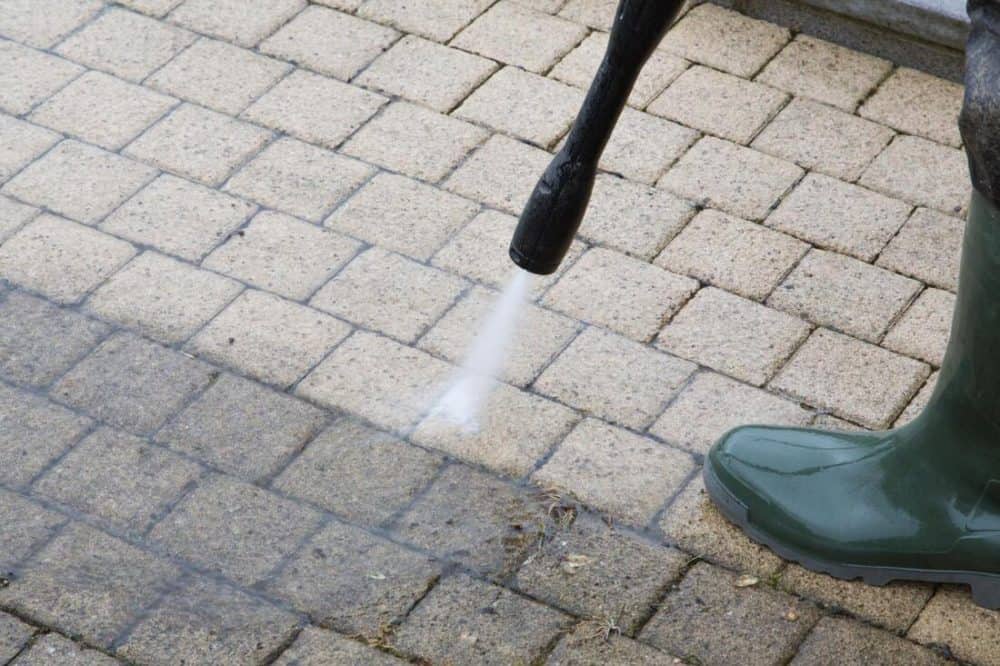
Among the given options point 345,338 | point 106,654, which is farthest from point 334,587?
point 345,338

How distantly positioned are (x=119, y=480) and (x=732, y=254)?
148 centimetres

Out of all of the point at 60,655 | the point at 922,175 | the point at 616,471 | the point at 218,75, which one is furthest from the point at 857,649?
the point at 218,75

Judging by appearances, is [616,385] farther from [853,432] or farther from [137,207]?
[137,207]

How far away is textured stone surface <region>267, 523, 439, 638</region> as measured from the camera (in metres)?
2.87

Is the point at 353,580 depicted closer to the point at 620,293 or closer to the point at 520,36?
the point at 620,293

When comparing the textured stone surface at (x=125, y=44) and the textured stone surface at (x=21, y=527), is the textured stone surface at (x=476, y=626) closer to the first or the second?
the textured stone surface at (x=21, y=527)

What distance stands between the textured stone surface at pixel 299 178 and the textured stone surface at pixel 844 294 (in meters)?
1.05

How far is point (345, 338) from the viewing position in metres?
3.49

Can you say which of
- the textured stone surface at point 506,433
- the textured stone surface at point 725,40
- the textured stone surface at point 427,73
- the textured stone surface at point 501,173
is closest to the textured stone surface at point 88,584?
the textured stone surface at point 506,433

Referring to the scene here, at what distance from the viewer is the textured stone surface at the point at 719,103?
4184 mm

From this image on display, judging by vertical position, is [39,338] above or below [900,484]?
below

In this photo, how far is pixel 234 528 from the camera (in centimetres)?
303

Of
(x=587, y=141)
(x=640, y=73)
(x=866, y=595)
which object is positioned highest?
(x=587, y=141)

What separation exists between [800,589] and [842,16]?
2.06 m
